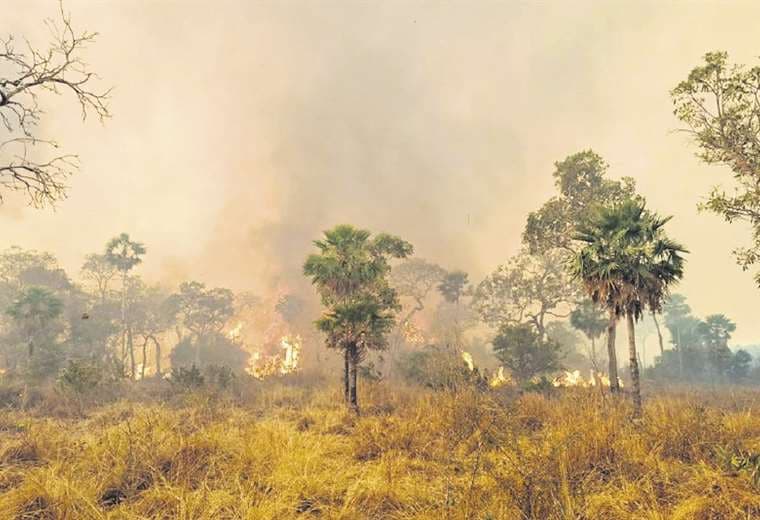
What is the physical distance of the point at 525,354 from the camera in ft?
97.7

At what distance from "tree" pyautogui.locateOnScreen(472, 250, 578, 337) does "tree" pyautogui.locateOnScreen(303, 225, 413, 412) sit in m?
21.1

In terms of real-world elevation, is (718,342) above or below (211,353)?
below

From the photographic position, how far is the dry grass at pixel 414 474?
3.92 metres

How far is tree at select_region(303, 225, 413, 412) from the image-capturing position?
16781 millimetres

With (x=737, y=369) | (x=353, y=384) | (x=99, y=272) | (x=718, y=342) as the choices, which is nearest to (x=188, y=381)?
(x=353, y=384)

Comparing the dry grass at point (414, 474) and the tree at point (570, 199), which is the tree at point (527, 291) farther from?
the dry grass at point (414, 474)

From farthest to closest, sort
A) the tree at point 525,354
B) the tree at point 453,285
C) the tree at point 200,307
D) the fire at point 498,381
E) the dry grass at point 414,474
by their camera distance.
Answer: the tree at point 200,307
the tree at point 453,285
the tree at point 525,354
the fire at point 498,381
the dry grass at point 414,474

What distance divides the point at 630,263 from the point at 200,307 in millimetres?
58598

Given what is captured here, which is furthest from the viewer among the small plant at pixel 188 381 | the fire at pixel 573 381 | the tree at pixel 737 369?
the tree at pixel 737 369

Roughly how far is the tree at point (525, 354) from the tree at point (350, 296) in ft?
38.8

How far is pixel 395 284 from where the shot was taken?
184 ft

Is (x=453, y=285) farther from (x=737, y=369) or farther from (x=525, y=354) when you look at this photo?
(x=737, y=369)

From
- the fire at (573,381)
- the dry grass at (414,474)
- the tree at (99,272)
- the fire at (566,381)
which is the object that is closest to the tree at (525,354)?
the fire at (566,381)

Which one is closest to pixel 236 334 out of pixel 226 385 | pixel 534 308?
pixel 226 385
